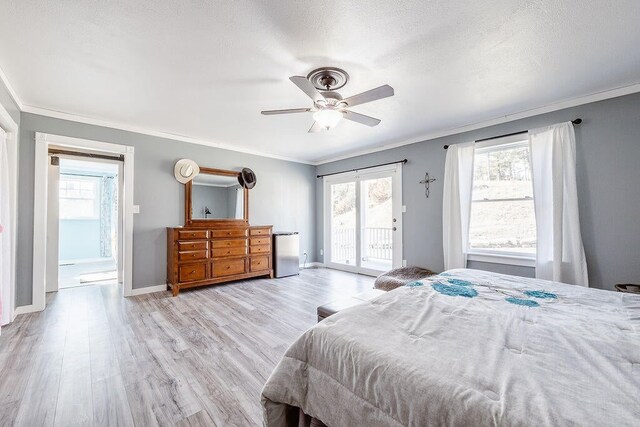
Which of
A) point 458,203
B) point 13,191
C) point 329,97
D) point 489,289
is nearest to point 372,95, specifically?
point 329,97

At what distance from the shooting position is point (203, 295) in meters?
3.73

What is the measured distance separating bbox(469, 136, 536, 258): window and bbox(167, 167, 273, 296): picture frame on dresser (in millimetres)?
3320

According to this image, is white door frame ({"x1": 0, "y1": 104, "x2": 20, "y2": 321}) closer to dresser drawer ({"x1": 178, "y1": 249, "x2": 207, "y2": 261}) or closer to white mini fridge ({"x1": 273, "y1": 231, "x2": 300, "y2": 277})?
dresser drawer ({"x1": 178, "y1": 249, "x2": 207, "y2": 261})

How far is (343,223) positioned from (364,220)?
0.55 m

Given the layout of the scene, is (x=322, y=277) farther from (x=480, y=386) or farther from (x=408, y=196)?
(x=480, y=386)

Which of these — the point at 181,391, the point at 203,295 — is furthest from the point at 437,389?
the point at 203,295

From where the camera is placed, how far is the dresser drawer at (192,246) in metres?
3.79

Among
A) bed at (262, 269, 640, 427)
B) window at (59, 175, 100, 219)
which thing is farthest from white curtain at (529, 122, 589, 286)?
window at (59, 175, 100, 219)

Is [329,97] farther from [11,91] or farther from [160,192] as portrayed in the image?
[11,91]

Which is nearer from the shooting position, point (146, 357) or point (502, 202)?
point (146, 357)

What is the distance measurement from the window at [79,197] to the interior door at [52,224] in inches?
125

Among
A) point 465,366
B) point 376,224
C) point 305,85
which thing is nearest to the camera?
point 465,366

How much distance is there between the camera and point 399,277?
364 centimetres

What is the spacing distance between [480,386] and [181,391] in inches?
69.2
